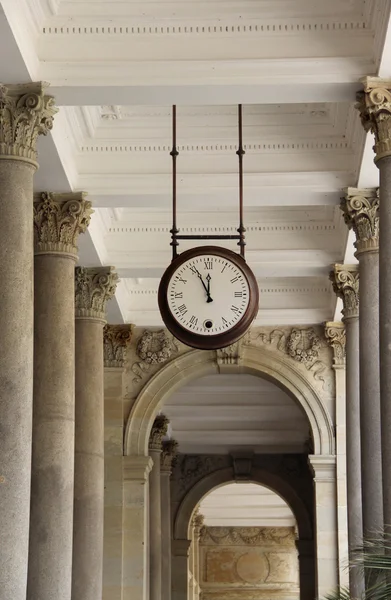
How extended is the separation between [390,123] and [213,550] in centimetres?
3477

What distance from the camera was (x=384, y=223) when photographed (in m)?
10.4

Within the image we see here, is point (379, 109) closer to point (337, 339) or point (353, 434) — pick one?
point (353, 434)

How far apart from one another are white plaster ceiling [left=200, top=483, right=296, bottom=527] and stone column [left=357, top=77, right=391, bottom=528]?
28210 mm

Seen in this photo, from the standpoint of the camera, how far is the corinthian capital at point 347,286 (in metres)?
16.2

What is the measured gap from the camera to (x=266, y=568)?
43906 millimetres

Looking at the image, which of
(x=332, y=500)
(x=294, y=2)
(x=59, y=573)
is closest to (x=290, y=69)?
(x=294, y=2)

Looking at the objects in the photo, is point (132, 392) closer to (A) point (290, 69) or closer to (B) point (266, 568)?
(A) point (290, 69)

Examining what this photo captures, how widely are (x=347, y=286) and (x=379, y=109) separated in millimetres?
5727

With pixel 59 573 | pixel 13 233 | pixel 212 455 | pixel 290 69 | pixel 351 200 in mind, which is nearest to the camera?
pixel 13 233

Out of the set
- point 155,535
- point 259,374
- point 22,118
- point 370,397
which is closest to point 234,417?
point 155,535

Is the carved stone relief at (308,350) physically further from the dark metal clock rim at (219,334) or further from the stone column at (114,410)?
the dark metal clock rim at (219,334)

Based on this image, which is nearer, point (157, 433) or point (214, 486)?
point (157, 433)

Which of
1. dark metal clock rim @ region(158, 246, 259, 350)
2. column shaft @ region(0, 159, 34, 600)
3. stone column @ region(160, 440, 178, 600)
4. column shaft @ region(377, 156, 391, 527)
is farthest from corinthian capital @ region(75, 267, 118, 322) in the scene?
stone column @ region(160, 440, 178, 600)

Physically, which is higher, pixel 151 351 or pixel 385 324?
pixel 151 351
